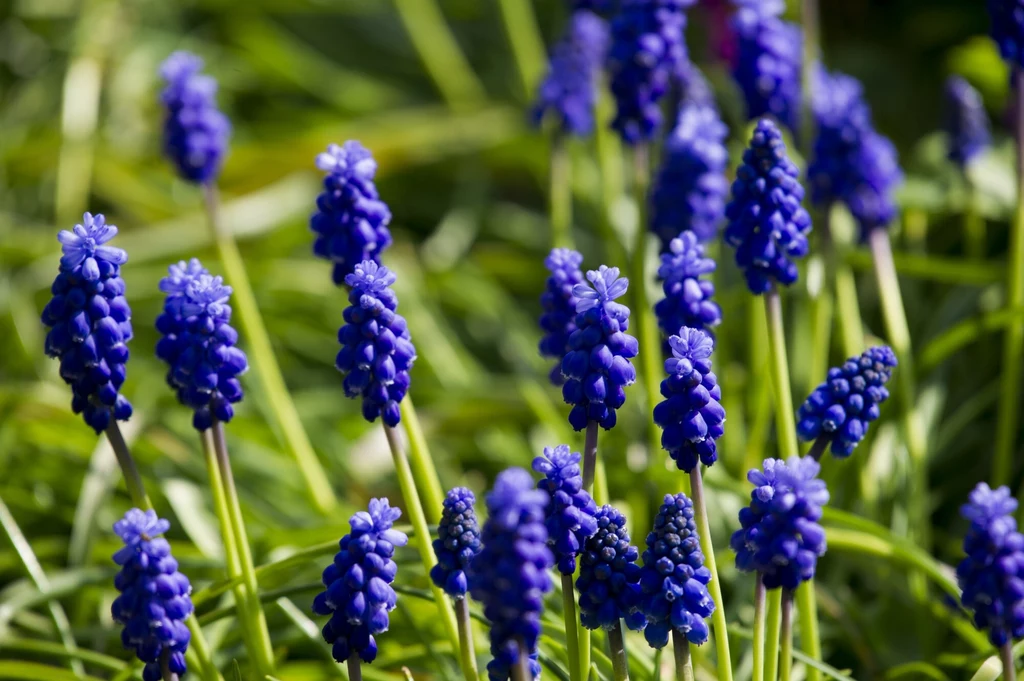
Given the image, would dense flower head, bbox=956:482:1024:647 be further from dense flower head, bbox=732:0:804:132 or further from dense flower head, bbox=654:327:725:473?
dense flower head, bbox=732:0:804:132

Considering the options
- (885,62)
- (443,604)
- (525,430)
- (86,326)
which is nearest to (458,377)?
(525,430)

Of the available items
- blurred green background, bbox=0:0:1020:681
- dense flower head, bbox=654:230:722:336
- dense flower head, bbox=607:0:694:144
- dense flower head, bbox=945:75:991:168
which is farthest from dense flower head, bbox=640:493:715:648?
dense flower head, bbox=945:75:991:168

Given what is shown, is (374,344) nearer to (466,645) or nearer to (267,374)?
(466,645)

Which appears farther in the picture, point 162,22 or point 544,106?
point 162,22

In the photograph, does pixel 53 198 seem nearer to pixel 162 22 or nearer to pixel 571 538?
pixel 162 22

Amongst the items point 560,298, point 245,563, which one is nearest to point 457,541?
point 245,563

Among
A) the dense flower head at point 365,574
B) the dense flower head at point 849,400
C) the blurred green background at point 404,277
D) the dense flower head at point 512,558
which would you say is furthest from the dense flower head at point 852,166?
the dense flower head at point 512,558

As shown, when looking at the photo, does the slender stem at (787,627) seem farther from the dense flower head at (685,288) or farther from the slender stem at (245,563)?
the slender stem at (245,563)
